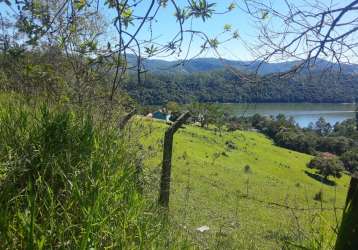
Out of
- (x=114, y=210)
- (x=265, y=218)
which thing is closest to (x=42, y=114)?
(x=114, y=210)

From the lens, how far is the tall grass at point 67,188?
206 cm

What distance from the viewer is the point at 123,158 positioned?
9.40 feet

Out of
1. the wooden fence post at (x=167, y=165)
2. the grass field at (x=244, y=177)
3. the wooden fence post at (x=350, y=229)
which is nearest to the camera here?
the wooden fence post at (x=350, y=229)

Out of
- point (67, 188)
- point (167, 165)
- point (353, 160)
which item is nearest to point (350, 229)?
point (67, 188)

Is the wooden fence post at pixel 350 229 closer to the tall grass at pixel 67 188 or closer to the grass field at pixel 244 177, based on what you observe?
the tall grass at pixel 67 188

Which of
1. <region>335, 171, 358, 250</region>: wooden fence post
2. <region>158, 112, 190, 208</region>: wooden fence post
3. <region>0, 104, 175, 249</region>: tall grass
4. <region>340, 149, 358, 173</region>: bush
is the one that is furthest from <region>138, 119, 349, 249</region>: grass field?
<region>335, 171, 358, 250</region>: wooden fence post

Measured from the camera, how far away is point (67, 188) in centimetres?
235

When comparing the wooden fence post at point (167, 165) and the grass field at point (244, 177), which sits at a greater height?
the wooden fence post at point (167, 165)

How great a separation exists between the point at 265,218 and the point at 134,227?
44.0 feet

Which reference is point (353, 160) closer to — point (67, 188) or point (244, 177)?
point (67, 188)

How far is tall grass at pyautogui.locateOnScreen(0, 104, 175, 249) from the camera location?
2.06 m

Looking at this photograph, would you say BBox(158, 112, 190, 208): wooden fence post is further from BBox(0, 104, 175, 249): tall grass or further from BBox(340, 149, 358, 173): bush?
BBox(340, 149, 358, 173): bush

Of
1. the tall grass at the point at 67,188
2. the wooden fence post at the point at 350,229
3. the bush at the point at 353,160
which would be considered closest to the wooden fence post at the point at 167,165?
the tall grass at the point at 67,188

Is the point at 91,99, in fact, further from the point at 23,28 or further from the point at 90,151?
the point at 23,28
